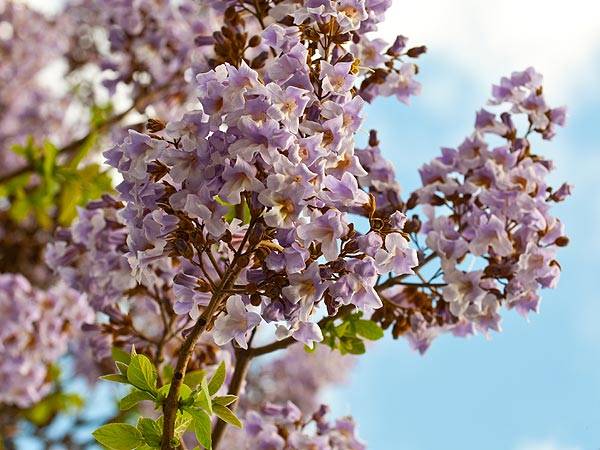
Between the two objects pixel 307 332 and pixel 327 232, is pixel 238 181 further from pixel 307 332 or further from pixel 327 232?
pixel 307 332

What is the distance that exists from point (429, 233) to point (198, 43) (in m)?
0.67

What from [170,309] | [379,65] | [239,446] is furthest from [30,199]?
[379,65]

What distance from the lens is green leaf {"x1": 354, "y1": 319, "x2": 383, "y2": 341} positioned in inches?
79.1

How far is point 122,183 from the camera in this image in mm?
1530

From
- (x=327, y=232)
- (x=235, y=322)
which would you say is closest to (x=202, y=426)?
(x=235, y=322)

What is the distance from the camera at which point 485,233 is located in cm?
191

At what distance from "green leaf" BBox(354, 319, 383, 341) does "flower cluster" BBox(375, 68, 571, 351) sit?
6 cm

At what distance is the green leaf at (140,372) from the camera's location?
1511mm

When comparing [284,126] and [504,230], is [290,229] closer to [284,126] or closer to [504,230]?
[284,126]

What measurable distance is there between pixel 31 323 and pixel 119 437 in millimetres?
2119

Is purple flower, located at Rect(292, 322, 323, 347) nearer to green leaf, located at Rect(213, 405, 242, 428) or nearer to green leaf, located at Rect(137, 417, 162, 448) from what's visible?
green leaf, located at Rect(213, 405, 242, 428)

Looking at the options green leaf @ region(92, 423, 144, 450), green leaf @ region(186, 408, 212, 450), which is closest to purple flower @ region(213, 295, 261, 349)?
green leaf @ region(186, 408, 212, 450)

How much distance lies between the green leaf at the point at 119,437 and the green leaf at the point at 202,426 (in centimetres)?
11

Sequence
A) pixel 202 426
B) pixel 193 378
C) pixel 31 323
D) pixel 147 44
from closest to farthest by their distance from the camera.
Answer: pixel 202 426
pixel 193 378
pixel 147 44
pixel 31 323
